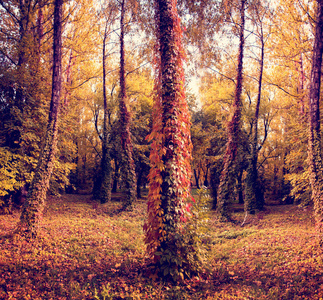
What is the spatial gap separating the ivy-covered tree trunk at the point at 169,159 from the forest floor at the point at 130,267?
56 centimetres

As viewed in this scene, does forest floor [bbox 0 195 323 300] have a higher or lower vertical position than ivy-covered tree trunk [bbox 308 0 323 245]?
lower

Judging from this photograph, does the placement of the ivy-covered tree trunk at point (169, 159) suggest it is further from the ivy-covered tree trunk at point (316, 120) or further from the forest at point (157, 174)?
the ivy-covered tree trunk at point (316, 120)

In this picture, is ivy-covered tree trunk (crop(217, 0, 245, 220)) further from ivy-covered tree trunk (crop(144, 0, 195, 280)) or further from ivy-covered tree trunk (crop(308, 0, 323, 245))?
ivy-covered tree trunk (crop(144, 0, 195, 280))

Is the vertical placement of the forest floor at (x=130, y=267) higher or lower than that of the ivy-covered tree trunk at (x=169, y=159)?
lower

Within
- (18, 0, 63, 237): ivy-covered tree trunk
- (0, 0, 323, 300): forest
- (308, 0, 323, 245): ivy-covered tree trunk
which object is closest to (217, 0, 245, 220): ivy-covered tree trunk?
(0, 0, 323, 300): forest

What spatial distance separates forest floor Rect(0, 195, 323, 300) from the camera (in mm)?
4391

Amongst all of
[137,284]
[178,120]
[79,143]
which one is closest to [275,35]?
[178,120]

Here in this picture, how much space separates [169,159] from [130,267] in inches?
108

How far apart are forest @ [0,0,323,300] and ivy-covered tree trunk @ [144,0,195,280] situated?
0.03m

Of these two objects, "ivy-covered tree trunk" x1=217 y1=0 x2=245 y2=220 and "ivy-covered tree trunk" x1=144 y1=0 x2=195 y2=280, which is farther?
"ivy-covered tree trunk" x1=217 y1=0 x2=245 y2=220

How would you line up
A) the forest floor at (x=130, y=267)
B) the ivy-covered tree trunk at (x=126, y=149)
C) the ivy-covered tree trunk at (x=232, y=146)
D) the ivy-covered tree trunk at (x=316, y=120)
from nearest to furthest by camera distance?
the forest floor at (x=130, y=267) → the ivy-covered tree trunk at (x=316, y=120) → the ivy-covered tree trunk at (x=232, y=146) → the ivy-covered tree trunk at (x=126, y=149)

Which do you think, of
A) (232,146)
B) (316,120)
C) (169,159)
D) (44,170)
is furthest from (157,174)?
(232,146)

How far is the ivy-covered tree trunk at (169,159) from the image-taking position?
4.89 m

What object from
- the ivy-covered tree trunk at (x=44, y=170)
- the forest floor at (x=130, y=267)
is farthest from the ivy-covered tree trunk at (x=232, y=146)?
the ivy-covered tree trunk at (x=44, y=170)
